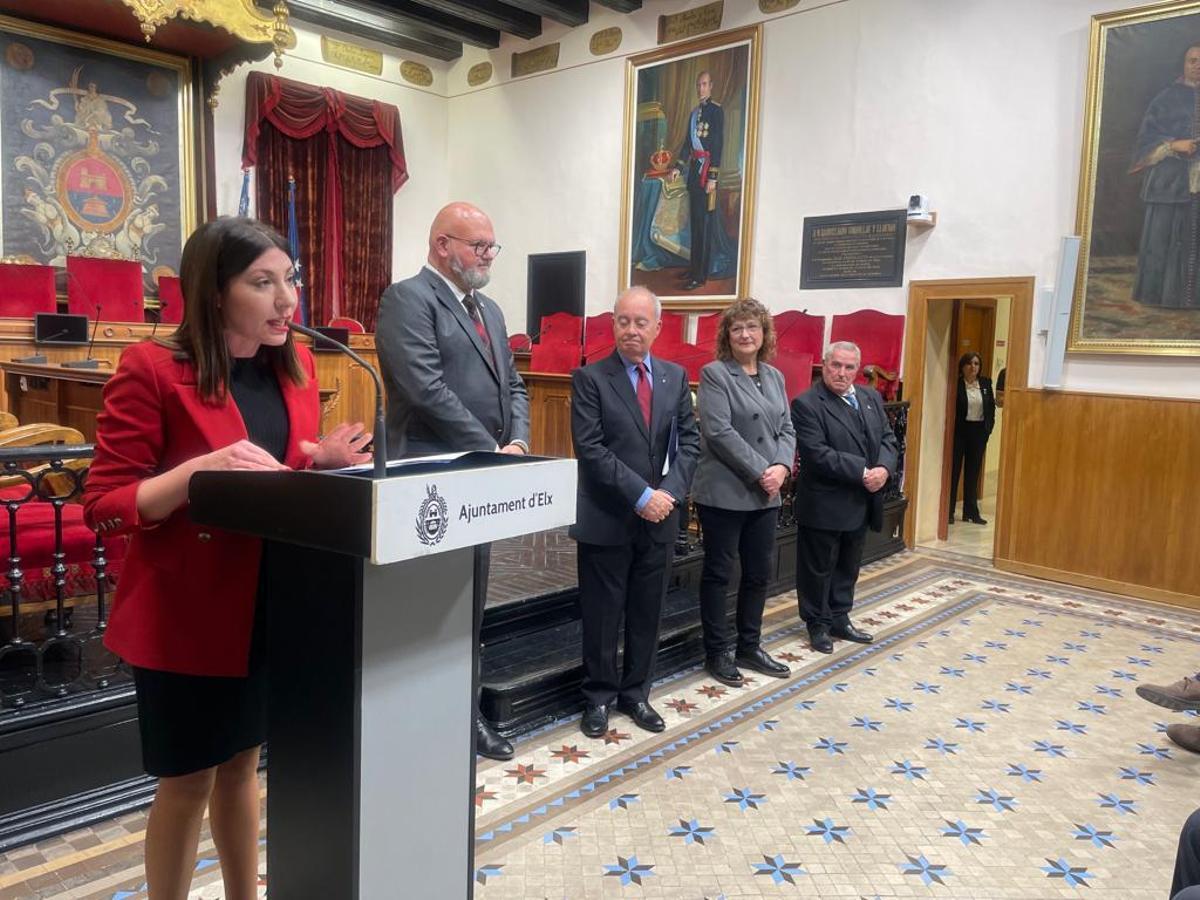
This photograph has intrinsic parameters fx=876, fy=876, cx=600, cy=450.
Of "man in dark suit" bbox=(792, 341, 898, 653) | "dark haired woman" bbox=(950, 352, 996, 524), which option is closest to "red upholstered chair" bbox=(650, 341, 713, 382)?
"dark haired woman" bbox=(950, 352, 996, 524)

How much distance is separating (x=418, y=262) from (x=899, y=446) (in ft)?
20.0

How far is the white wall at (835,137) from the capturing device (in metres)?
5.52

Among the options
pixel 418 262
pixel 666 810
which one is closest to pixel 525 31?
pixel 418 262

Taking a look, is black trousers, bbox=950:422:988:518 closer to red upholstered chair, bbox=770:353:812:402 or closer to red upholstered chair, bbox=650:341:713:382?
red upholstered chair, bbox=770:353:812:402

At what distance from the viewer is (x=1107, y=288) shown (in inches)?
207

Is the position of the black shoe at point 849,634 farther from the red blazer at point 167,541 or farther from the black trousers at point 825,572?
the red blazer at point 167,541

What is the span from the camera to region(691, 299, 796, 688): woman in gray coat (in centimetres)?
332

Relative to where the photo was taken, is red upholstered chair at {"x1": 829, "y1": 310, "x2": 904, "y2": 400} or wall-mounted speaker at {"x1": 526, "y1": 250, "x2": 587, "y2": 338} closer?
red upholstered chair at {"x1": 829, "y1": 310, "x2": 904, "y2": 400}

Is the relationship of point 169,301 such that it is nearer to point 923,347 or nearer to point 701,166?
point 701,166

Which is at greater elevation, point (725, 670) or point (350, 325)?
point (350, 325)

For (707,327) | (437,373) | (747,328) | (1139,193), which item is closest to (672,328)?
(707,327)

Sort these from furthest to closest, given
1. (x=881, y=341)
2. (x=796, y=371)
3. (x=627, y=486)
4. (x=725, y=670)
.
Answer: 1. (x=881, y=341)
2. (x=796, y=371)
3. (x=725, y=670)
4. (x=627, y=486)

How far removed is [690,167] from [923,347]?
2.71 m

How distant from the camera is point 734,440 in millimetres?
3285
